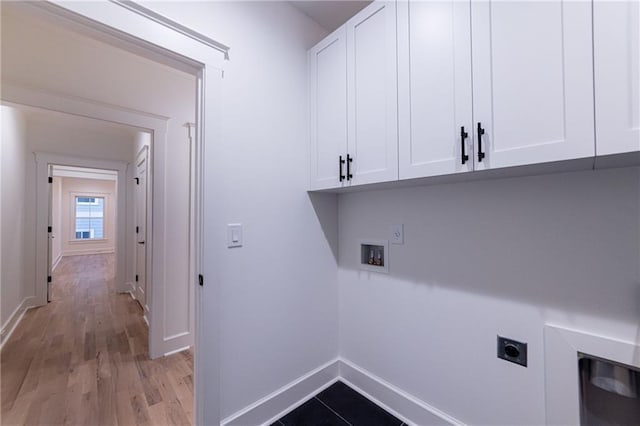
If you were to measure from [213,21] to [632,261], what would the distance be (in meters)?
2.09

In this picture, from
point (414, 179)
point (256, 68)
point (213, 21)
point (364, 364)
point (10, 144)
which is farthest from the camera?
point (10, 144)

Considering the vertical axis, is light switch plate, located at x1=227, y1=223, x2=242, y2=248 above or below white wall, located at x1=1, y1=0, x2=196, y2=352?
below

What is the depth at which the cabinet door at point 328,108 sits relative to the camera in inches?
61.2

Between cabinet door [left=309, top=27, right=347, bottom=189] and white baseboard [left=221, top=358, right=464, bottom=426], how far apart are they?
1275 mm

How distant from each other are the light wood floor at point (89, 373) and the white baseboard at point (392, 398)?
1056 mm

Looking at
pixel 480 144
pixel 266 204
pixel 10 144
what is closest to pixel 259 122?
pixel 266 204

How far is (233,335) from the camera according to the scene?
4.64 feet

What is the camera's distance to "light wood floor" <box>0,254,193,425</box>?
1.66 metres

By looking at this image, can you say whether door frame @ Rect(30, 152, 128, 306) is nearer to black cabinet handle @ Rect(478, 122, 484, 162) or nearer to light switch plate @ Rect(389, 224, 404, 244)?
light switch plate @ Rect(389, 224, 404, 244)

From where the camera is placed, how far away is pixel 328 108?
1.64 metres

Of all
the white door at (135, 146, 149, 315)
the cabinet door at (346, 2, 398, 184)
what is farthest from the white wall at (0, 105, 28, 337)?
the cabinet door at (346, 2, 398, 184)

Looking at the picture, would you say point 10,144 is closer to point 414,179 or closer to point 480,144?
point 414,179

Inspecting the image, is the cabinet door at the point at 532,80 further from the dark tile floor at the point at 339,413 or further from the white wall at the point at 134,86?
the white wall at the point at 134,86

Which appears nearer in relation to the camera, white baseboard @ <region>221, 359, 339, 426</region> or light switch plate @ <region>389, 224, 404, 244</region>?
white baseboard @ <region>221, 359, 339, 426</region>
